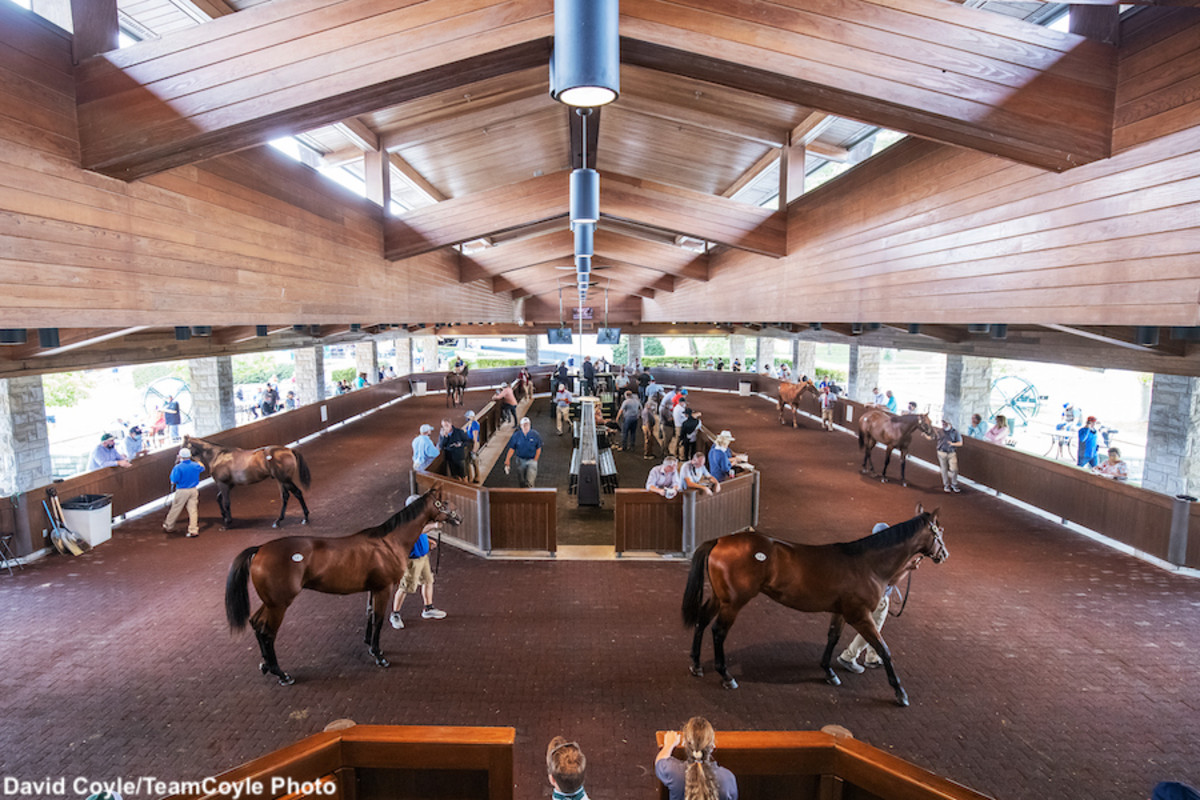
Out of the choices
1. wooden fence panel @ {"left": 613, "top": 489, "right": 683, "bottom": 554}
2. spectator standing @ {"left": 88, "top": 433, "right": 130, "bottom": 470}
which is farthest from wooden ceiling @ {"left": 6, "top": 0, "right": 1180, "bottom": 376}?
spectator standing @ {"left": 88, "top": 433, "right": 130, "bottom": 470}

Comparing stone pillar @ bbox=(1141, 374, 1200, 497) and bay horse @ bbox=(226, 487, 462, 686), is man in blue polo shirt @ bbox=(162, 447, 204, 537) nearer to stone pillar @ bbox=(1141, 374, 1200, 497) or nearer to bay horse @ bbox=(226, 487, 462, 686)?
bay horse @ bbox=(226, 487, 462, 686)

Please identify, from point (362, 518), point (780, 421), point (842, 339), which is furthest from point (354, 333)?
point (842, 339)

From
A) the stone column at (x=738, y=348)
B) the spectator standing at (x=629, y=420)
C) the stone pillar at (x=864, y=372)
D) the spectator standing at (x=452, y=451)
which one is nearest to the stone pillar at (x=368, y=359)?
the spectator standing at (x=629, y=420)

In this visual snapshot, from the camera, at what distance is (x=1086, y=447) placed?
1134 centimetres

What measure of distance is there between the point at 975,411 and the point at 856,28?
1302 cm

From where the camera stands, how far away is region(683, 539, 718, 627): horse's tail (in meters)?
5.47

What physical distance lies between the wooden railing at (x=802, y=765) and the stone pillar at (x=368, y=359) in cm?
2496

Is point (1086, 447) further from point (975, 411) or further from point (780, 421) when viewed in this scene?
point (780, 421)

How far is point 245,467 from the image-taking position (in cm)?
940

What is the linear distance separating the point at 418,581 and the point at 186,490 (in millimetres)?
4781

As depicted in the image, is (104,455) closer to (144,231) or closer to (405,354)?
(144,231)

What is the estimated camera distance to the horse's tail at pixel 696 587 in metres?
5.47

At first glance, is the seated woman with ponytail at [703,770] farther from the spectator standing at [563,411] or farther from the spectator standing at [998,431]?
the spectator standing at [563,411]

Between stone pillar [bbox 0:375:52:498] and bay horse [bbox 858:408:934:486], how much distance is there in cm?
1500
